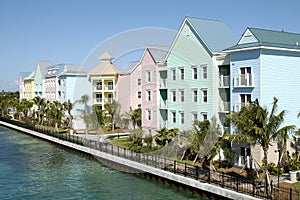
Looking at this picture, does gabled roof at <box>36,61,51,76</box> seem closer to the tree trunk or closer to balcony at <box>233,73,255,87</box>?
balcony at <box>233,73,255,87</box>

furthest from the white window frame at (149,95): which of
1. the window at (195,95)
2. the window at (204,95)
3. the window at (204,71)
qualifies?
the window at (204,71)

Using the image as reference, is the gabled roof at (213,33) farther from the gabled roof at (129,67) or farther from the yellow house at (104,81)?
the yellow house at (104,81)

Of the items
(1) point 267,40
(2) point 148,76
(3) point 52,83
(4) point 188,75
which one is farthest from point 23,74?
(1) point 267,40

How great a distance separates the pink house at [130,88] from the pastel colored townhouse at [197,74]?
13.4m

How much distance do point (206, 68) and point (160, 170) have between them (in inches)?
451

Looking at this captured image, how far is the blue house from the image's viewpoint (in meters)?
29.1

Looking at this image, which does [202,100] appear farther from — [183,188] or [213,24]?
[183,188]

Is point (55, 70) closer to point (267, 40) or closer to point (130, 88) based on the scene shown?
point (130, 88)

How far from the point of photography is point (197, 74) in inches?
1432

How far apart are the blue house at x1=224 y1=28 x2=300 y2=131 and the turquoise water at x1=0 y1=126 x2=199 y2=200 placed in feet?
32.4

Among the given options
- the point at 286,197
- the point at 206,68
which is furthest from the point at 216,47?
the point at 286,197

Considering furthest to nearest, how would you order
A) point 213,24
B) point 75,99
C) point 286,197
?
point 75,99 → point 213,24 → point 286,197

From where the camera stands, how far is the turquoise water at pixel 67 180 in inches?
1035

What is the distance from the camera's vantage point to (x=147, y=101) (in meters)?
45.5
